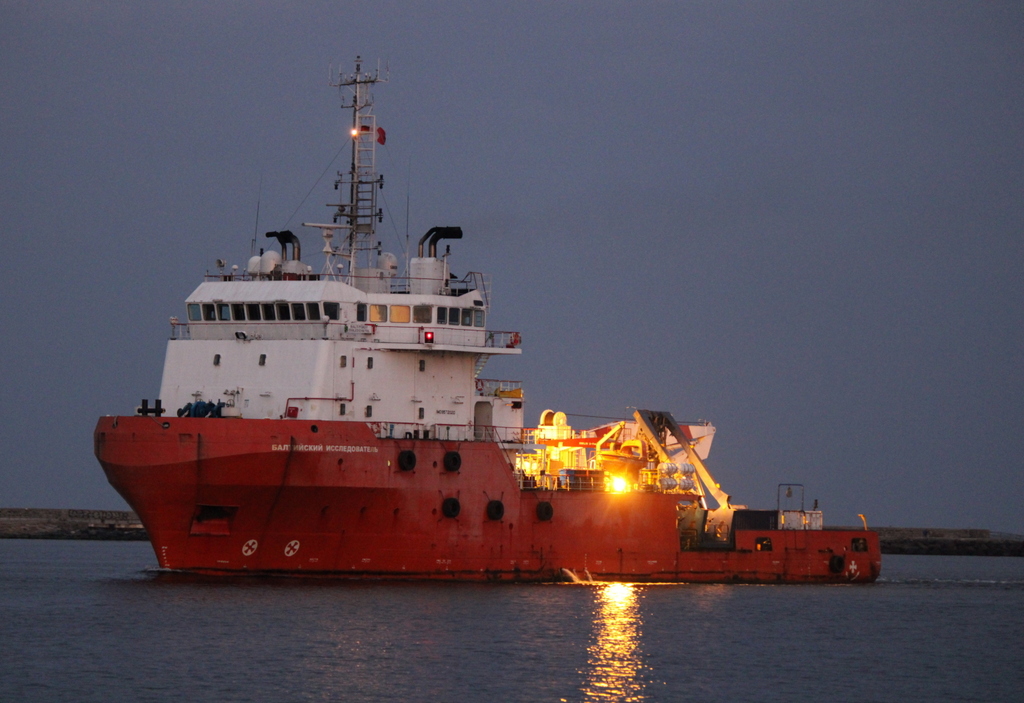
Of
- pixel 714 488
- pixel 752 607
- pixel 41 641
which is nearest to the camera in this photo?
pixel 41 641

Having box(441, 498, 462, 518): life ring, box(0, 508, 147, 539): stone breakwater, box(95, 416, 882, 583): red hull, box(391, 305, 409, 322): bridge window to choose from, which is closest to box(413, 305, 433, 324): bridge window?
box(391, 305, 409, 322): bridge window

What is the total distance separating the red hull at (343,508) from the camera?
1264 inches

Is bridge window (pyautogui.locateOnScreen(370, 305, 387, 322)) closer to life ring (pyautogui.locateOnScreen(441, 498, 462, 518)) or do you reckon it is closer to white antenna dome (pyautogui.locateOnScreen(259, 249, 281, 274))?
white antenna dome (pyautogui.locateOnScreen(259, 249, 281, 274))

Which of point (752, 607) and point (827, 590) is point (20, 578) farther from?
point (827, 590)

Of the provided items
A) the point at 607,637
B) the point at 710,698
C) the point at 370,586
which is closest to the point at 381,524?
the point at 370,586

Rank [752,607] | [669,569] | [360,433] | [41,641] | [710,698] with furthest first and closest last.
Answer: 1. [669,569]
2. [752,607]
3. [360,433]
4. [41,641]
5. [710,698]

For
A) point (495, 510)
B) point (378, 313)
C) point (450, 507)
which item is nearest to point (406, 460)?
point (450, 507)

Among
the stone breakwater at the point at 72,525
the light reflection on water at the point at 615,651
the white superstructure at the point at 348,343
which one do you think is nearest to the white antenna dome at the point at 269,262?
the white superstructure at the point at 348,343

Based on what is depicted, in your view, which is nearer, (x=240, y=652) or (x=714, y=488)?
(x=240, y=652)

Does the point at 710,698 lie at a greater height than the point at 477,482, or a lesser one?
lesser

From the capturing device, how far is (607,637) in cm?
3022

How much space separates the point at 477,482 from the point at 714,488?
29.8ft

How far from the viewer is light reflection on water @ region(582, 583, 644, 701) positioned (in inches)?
988

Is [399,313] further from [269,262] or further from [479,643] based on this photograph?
[479,643]
